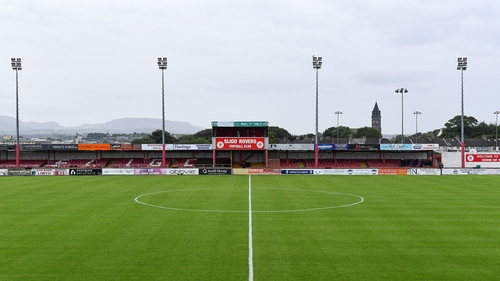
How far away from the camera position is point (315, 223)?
75.5 feet

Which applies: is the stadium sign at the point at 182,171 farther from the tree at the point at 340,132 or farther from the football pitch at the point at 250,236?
the tree at the point at 340,132

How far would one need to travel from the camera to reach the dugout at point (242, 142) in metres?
63.3

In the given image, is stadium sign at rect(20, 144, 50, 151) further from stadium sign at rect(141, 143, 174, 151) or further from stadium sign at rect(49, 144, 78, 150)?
stadium sign at rect(141, 143, 174, 151)

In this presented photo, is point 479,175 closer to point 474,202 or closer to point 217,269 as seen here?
point 474,202

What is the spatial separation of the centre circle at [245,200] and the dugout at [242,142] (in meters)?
24.1

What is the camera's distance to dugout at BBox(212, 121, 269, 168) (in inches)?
2493

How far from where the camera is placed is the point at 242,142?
63219 millimetres

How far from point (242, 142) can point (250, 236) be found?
43482 mm

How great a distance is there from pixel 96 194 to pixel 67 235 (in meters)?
16.2

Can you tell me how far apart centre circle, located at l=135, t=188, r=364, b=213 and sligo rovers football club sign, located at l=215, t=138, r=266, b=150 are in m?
24.0

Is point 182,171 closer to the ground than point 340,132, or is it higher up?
closer to the ground

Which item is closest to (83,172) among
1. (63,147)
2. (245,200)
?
(63,147)

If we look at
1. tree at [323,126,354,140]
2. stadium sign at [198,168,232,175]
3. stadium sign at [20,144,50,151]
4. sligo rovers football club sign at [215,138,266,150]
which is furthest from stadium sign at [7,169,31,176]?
tree at [323,126,354,140]

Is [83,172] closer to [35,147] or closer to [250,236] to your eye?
[35,147]
